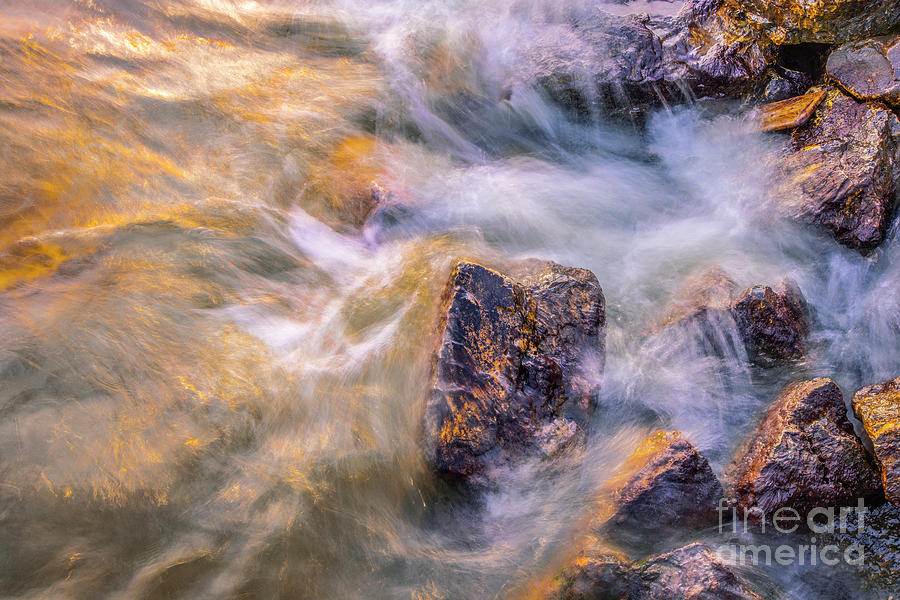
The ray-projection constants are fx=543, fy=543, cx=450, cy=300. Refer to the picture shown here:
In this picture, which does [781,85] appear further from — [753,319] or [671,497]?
[671,497]

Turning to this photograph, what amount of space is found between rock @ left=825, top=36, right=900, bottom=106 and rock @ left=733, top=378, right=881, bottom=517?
267 centimetres

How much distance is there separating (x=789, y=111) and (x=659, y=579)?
376 cm

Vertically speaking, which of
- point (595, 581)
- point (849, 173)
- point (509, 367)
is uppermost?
point (849, 173)

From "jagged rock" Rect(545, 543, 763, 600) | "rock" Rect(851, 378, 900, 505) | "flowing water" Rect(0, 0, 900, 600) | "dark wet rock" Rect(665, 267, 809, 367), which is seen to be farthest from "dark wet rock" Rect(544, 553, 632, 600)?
"dark wet rock" Rect(665, 267, 809, 367)

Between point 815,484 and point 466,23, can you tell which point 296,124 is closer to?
A: point 466,23

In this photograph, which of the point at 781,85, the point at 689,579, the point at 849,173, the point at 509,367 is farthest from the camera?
the point at 781,85

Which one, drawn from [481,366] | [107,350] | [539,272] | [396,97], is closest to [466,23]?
[396,97]

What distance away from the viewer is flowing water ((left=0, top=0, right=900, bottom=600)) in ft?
9.61

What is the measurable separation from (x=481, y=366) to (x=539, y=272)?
879 millimetres

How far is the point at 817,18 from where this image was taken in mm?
4570

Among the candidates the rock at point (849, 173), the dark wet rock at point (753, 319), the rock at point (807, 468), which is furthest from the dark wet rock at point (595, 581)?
the rock at point (849, 173)

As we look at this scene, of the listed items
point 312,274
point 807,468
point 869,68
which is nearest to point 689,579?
point 807,468

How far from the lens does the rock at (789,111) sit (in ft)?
14.0

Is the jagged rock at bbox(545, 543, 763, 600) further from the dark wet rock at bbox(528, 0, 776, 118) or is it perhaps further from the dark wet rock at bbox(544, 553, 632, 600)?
the dark wet rock at bbox(528, 0, 776, 118)
